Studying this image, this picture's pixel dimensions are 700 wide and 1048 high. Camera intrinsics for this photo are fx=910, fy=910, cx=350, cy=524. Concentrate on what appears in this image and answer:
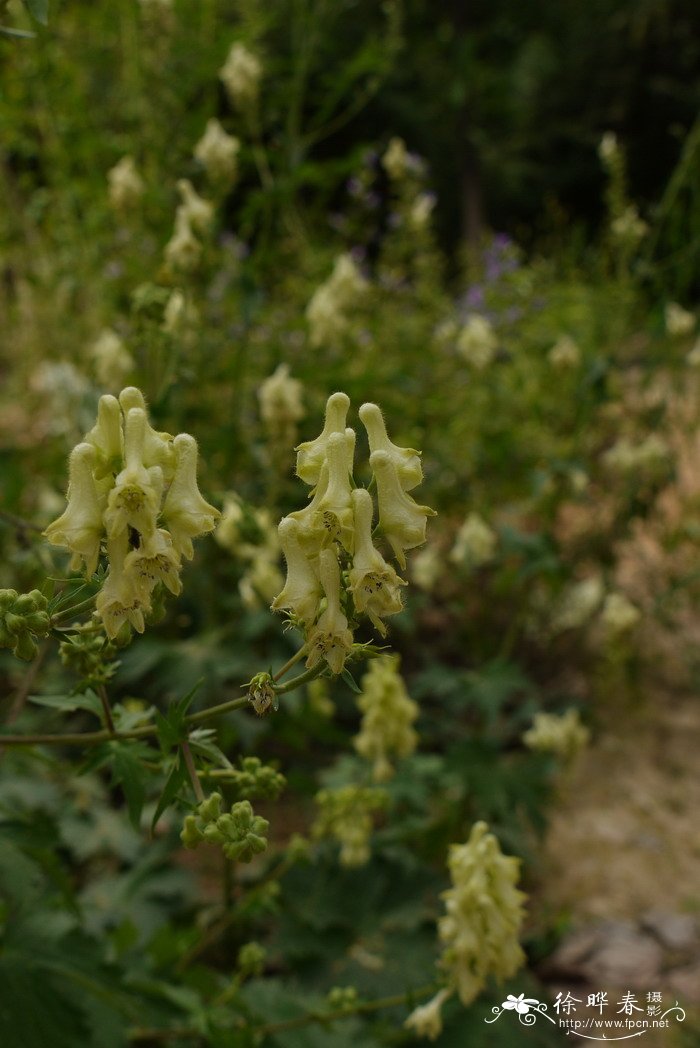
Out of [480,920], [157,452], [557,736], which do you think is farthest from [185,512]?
[557,736]

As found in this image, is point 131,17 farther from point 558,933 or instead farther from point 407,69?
point 407,69

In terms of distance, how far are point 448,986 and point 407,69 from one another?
12.0 meters

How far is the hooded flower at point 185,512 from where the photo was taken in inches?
37.3

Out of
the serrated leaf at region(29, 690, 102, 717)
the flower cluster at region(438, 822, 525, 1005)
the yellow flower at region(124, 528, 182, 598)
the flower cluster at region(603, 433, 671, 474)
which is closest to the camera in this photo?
the yellow flower at region(124, 528, 182, 598)

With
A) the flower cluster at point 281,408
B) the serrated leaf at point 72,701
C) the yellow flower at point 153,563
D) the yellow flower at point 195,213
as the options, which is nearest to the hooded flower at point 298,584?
the yellow flower at point 153,563

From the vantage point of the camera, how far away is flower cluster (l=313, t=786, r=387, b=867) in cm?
197

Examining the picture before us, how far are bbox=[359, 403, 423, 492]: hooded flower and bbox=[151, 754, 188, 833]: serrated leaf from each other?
1.28ft

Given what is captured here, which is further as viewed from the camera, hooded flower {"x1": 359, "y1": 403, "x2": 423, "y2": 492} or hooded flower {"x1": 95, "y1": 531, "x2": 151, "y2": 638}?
hooded flower {"x1": 359, "y1": 403, "x2": 423, "y2": 492}

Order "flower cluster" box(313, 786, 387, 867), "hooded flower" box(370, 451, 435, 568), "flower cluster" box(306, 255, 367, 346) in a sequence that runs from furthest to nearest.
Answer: "flower cluster" box(306, 255, 367, 346), "flower cluster" box(313, 786, 387, 867), "hooded flower" box(370, 451, 435, 568)

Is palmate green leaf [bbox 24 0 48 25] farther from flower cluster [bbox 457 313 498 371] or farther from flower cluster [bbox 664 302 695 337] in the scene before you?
flower cluster [bbox 664 302 695 337]

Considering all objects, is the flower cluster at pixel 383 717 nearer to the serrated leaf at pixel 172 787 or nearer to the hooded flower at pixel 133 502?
the serrated leaf at pixel 172 787

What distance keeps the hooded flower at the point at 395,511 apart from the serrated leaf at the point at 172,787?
326mm

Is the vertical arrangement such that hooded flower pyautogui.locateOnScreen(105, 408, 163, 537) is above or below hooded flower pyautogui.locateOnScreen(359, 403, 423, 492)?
below

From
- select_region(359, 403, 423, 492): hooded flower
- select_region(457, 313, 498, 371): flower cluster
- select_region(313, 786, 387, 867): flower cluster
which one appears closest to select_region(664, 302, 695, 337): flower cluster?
select_region(457, 313, 498, 371): flower cluster
